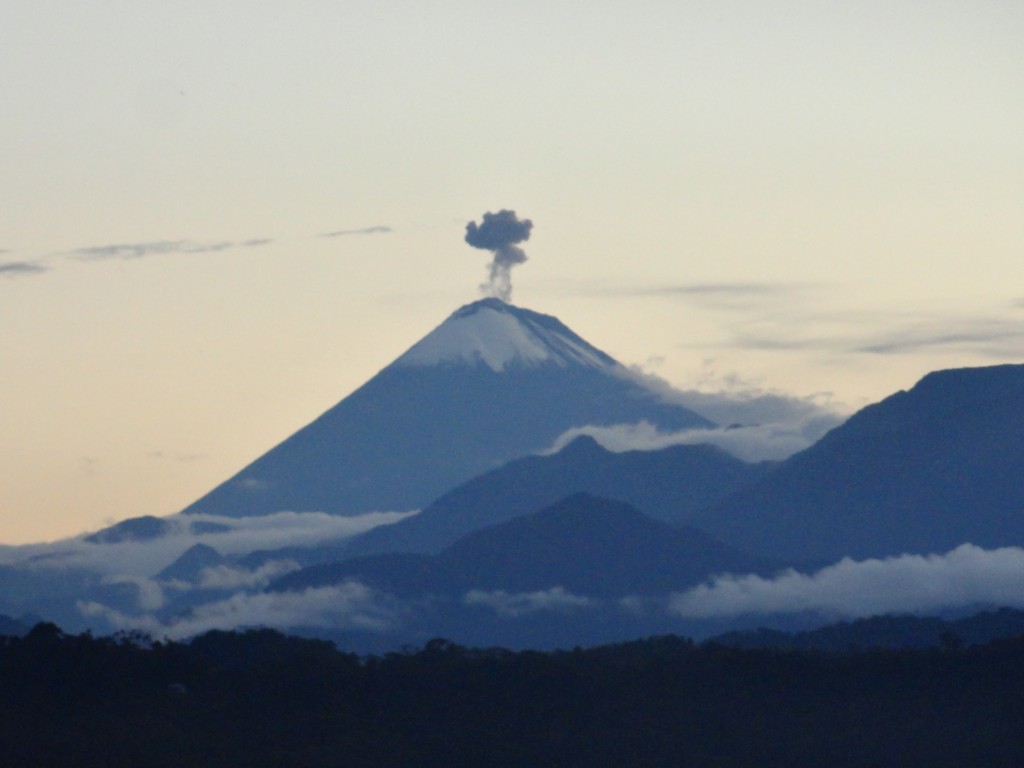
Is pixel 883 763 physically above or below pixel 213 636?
below

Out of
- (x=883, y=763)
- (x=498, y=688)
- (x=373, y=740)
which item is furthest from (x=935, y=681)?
(x=373, y=740)

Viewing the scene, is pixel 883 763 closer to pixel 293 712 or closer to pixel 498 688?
pixel 498 688

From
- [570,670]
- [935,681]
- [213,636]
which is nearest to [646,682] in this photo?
[570,670]

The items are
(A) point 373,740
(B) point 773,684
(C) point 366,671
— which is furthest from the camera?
(B) point 773,684

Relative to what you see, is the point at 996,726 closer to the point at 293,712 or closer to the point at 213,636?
the point at 293,712

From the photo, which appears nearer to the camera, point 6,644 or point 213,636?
point 6,644

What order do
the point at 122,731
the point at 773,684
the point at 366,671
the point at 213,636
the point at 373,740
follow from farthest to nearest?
the point at 213,636 → the point at 773,684 → the point at 366,671 → the point at 373,740 → the point at 122,731
